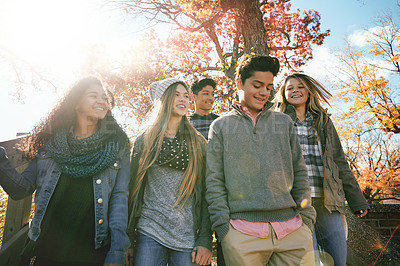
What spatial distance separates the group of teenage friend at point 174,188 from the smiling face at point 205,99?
1.25 meters

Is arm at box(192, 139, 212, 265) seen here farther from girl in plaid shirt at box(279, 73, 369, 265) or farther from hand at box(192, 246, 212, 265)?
girl in plaid shirt at box(279, 73, 369, 265)

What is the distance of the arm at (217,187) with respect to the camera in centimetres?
166

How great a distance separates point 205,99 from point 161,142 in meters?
1.61

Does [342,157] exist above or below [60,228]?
above

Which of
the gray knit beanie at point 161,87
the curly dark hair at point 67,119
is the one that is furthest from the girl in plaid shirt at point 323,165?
the curly dark hair at point 67,119

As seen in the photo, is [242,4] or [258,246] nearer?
Result: [258,246]

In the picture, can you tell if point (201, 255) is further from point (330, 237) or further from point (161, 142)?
point (330, 237)

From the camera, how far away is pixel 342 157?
2.40 m

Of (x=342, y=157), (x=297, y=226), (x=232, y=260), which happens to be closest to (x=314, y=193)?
(x=342, y=157)

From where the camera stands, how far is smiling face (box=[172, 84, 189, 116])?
7.45ft

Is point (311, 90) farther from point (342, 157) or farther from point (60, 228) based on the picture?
point (60, 228)

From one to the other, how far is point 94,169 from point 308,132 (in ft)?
6.58

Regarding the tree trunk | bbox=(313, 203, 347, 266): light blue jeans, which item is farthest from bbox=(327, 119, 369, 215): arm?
the tree trunk

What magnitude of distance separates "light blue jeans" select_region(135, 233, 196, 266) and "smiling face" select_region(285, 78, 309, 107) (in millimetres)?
1796
